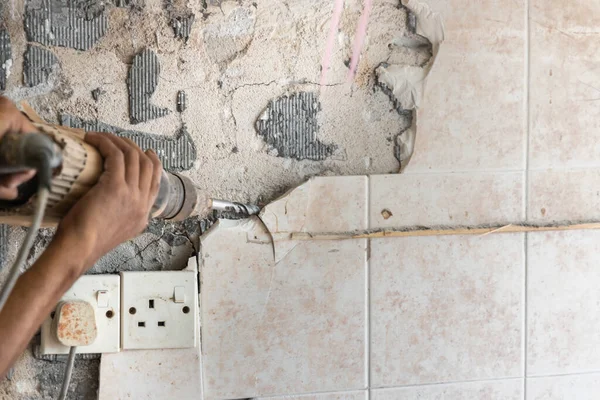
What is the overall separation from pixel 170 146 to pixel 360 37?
38 cm

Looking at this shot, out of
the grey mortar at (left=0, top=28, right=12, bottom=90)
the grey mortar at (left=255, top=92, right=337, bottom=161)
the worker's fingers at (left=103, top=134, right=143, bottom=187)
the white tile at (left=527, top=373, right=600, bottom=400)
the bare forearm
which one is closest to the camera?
the bare forearm

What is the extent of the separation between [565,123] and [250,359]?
28.4 inches

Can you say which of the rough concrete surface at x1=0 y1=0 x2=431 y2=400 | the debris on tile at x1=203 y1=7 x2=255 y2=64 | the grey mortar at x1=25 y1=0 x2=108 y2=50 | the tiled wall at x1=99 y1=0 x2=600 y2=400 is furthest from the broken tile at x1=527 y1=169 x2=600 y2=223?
the grey mortar at x1=25 y1=0 x2=108 y2=50

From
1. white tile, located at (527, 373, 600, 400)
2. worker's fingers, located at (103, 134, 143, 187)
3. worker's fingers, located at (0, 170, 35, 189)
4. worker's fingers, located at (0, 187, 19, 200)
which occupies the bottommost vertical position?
white tile, located at (527, 373, 600, 400)

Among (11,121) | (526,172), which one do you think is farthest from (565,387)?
(11,121)

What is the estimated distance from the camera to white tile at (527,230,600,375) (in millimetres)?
1146

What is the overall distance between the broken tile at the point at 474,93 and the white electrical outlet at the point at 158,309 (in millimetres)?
458

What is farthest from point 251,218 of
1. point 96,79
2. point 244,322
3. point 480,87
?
point 480,87

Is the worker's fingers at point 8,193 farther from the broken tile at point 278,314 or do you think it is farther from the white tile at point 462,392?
the white tile at point 462,392

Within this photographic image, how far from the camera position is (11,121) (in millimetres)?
629

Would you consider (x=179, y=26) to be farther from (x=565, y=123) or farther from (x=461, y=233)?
(x=565, y=123)

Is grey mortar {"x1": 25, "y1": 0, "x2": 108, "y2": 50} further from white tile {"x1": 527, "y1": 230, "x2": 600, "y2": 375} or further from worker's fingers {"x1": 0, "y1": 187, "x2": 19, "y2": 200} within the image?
white tile {"x1": 527, "y1": 230, "x2": 600, "y2": 375}

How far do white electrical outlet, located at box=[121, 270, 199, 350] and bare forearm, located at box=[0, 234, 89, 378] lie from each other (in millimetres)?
364

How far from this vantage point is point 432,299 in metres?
1.12
